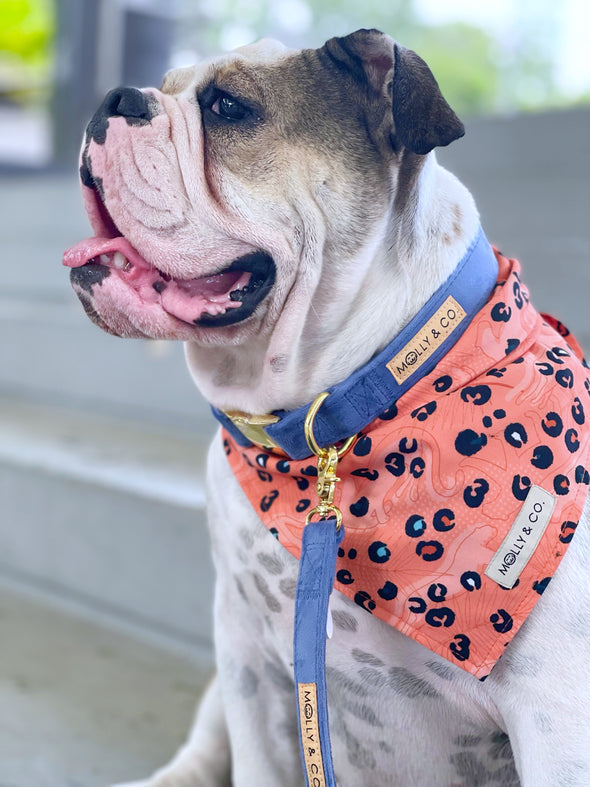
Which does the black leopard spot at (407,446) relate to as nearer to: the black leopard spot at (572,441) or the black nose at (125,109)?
the black leopard spot at (572,441)

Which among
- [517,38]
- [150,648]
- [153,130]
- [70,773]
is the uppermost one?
[517,38]

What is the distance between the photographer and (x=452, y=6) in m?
2.13

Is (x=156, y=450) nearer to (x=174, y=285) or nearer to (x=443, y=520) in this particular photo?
(x=174, y=285)

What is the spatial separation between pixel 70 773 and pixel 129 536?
51cm

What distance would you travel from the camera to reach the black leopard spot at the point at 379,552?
86cm

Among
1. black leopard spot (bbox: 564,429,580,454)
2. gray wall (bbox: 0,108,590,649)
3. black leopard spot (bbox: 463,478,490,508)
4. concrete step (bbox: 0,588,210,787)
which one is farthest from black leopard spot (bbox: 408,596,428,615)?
gray wall (bbox: 0,108,590,649)

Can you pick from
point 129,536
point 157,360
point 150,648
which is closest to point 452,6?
point 157,360

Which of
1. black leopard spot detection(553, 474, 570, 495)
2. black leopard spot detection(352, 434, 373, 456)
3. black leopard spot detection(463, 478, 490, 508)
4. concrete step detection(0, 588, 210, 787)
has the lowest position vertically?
concrete step detection(0, 588, 210, 787)

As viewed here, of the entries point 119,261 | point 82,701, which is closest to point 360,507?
point 119,261

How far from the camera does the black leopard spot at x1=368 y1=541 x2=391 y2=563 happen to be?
0.86m

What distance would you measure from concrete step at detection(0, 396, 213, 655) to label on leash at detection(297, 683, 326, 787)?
0.81 meters

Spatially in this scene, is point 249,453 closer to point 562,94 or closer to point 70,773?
point 70,773

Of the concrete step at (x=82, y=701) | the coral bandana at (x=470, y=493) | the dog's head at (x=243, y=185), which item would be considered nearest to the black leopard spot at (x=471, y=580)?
the coral bandana at (x=470, y=493)

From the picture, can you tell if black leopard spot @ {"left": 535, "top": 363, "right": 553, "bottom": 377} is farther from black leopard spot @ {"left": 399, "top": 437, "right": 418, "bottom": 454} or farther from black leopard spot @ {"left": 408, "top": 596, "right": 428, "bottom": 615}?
black leopard spot @ {"left": 408, "top": 596, "right": 428, "bottom": 615}
